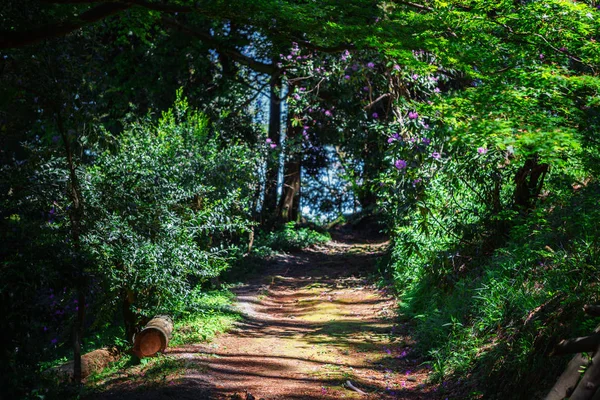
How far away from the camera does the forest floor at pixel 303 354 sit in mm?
5762

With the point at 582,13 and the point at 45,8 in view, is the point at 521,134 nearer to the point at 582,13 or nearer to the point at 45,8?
the point at 582,13

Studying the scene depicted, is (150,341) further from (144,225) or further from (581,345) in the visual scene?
(581,345)

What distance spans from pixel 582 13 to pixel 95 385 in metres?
6.12

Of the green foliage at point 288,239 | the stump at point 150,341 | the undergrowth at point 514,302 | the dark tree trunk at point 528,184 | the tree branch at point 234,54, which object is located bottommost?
the green foliage at point 288,239

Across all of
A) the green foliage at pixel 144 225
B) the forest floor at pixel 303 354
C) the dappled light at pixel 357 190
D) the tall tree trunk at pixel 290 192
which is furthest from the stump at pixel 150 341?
Result: the tall tree trunk at pixel 290 192

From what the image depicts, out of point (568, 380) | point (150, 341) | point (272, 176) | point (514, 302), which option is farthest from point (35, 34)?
point (272, 176)

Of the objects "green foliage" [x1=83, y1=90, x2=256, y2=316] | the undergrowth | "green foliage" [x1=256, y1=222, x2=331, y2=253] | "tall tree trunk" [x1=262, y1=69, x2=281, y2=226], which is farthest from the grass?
"tall tree trunk" [x1=262, y1=69, x2=281, y2=226]

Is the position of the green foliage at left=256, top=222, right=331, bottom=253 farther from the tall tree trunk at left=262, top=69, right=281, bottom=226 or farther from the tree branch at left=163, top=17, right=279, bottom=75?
the tree branch at left=163, top=17, right=279, bottom=75

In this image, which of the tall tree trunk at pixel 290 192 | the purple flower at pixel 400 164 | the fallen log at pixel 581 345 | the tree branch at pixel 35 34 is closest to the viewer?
the fallen log at pixel 581 345

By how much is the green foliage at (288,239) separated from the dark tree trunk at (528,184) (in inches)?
359

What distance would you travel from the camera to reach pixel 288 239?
56.6 ft

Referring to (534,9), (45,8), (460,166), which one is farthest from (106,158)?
(534,9)

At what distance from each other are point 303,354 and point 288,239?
395 inches

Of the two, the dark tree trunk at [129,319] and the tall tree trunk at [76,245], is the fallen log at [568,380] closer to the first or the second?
the tall tree trunk at [76,245]
